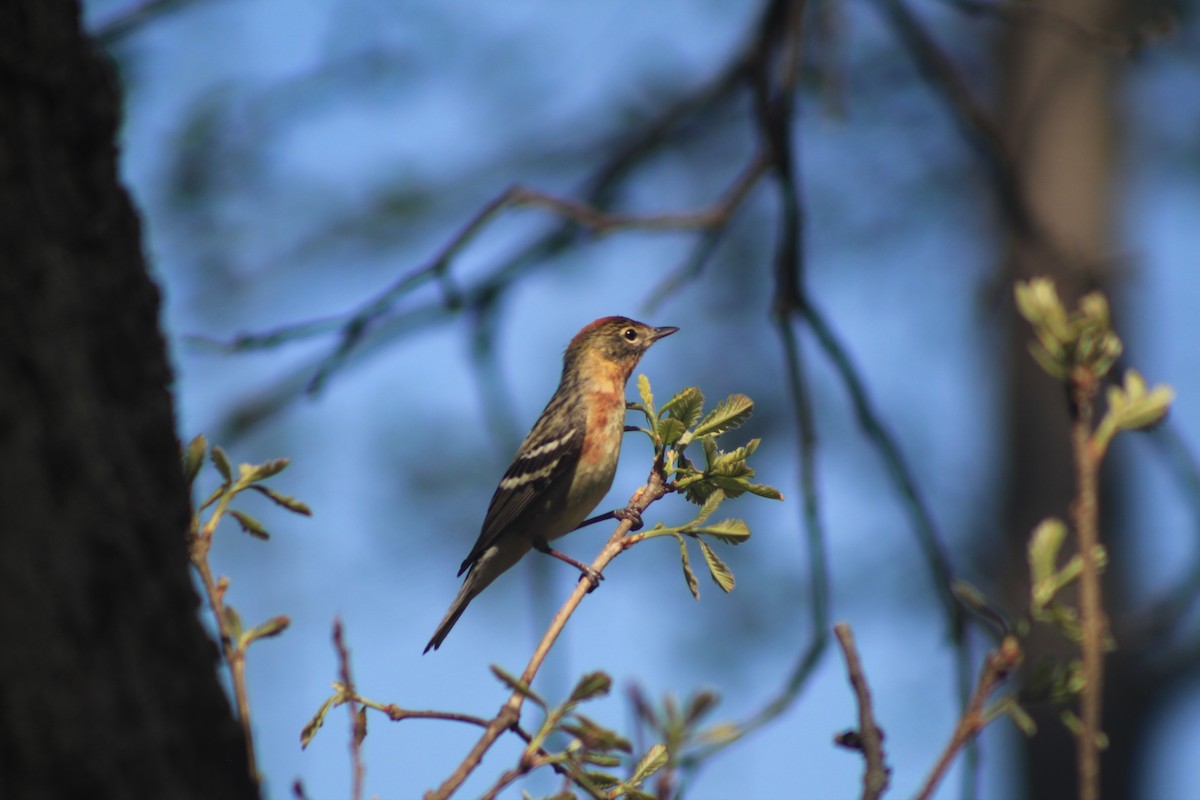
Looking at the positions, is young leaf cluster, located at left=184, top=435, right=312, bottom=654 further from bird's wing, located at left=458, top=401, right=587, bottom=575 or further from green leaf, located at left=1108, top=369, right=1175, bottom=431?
bird's wing, located at left=458, top=401, right=587, bottom=575

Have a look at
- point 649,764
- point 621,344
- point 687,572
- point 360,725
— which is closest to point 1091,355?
point 687,572

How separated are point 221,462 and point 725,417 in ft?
3.77

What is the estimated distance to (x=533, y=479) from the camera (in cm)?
613

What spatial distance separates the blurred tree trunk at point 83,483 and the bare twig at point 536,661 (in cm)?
46

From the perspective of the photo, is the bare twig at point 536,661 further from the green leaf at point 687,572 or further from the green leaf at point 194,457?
the green leaf at point 194,457

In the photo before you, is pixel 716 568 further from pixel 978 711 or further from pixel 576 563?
pixel 576 563

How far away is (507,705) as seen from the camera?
2119mm

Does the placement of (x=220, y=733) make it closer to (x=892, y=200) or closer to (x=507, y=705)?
(x=507, y=705)

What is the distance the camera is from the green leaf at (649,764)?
7.61 ft

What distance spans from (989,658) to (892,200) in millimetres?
12046

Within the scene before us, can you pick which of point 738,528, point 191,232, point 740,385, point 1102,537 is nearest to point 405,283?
point 738,528

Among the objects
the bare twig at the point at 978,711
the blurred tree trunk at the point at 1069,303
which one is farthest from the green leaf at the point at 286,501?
the blurred tree trunk at the point at 1069,303

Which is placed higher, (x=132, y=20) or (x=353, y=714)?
(x=132, y=20)

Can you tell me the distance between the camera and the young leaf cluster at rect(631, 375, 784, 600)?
2592mm
